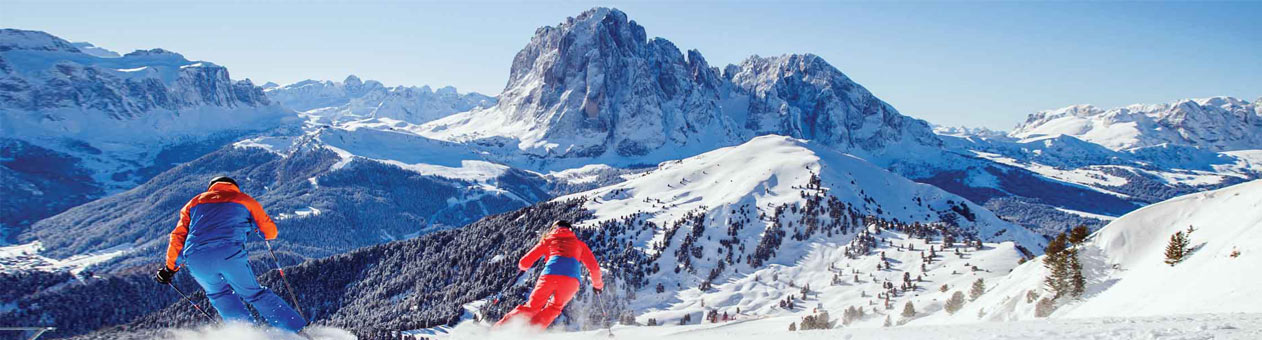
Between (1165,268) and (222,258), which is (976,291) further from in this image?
(222,258)

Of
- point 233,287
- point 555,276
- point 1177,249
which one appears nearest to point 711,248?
point 1177,249

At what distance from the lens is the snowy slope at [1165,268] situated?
17453mm

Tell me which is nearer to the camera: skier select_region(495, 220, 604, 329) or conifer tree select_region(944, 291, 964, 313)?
skier select_region(495, 220, 604, 329)

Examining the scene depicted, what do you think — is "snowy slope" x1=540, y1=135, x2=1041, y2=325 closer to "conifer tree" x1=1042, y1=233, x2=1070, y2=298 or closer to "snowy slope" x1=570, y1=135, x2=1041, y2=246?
"snowy slope" x1=570, y1=135, x2=1041, y2=246

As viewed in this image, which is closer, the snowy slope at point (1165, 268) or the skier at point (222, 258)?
the skier at point (222, 258)

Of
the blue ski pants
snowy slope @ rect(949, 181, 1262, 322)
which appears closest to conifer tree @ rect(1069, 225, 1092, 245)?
snowy slope @ rect(949, 181, 1262, 322)

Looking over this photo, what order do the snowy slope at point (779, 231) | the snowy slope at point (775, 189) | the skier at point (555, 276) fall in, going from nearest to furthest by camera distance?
the skier at point (555, 276), the snowy slope at point (779, 231), the snowy slope at point (775, 189)

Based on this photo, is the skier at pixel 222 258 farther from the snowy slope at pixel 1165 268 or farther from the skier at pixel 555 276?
the snowy slope at pixel 1165 268

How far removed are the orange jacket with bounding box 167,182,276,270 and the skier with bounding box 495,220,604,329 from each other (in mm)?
7806

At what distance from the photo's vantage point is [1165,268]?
849 inches

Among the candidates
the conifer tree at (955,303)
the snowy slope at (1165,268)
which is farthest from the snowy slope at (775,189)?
the snowy slope at (1165,268)

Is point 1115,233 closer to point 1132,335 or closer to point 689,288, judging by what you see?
point 1132,335

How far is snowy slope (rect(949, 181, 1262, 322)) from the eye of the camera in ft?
57.3

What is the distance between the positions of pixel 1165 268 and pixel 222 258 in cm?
3223
